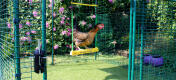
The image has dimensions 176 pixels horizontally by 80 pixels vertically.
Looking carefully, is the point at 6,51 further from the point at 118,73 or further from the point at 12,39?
the point at 118,73

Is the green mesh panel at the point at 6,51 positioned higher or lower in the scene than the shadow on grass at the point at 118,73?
higher

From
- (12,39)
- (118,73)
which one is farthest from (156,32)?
(12,39)

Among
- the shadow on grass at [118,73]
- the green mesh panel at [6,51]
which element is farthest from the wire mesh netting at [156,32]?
the green mesh panel at [6,51]

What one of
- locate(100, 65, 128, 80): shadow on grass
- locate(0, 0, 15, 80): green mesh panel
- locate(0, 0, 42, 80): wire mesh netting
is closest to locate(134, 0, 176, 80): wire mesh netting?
locate(100, 65, 128, 80): shadow on grass

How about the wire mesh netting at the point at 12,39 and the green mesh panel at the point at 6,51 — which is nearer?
the wire mesh netting at the point at 12,39

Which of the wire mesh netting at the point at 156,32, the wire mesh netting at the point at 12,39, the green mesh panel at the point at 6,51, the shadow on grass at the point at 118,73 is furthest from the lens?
the shadow on grass at the point at 118,73

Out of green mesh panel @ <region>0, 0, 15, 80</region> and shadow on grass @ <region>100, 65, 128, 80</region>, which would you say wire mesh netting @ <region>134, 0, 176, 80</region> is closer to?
shadow on grass @ <region>100, 65, 128, 80</region>

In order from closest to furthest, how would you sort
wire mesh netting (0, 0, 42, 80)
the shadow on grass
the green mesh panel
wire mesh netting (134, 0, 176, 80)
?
1. wire mesh netting (0, 0, 42, 80)
2. the green mesh panel
3. wire mesh netting (134, 0, 176, 80)
4. the shadow on grass

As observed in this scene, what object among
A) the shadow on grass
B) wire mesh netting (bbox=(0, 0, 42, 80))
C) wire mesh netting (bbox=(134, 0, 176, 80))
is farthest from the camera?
the shadow on grass

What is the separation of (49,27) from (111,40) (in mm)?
2335

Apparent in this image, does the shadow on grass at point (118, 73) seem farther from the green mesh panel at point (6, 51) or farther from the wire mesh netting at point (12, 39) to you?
the green mesh panel at point (6, 51)

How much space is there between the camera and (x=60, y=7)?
5.95 meters

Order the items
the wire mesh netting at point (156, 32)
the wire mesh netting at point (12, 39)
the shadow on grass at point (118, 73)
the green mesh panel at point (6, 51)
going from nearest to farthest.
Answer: the wire mesh netting at point (12, 39)
the green mesh panel at point (6, 51)
the wire mesh netting at point (156, 32)
the shadow on grass at point (118, 73)

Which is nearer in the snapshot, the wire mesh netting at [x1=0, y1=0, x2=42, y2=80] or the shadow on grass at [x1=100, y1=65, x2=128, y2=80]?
the wire mesh netting at [x1=0, y1=0, x2=42, y2=80]
